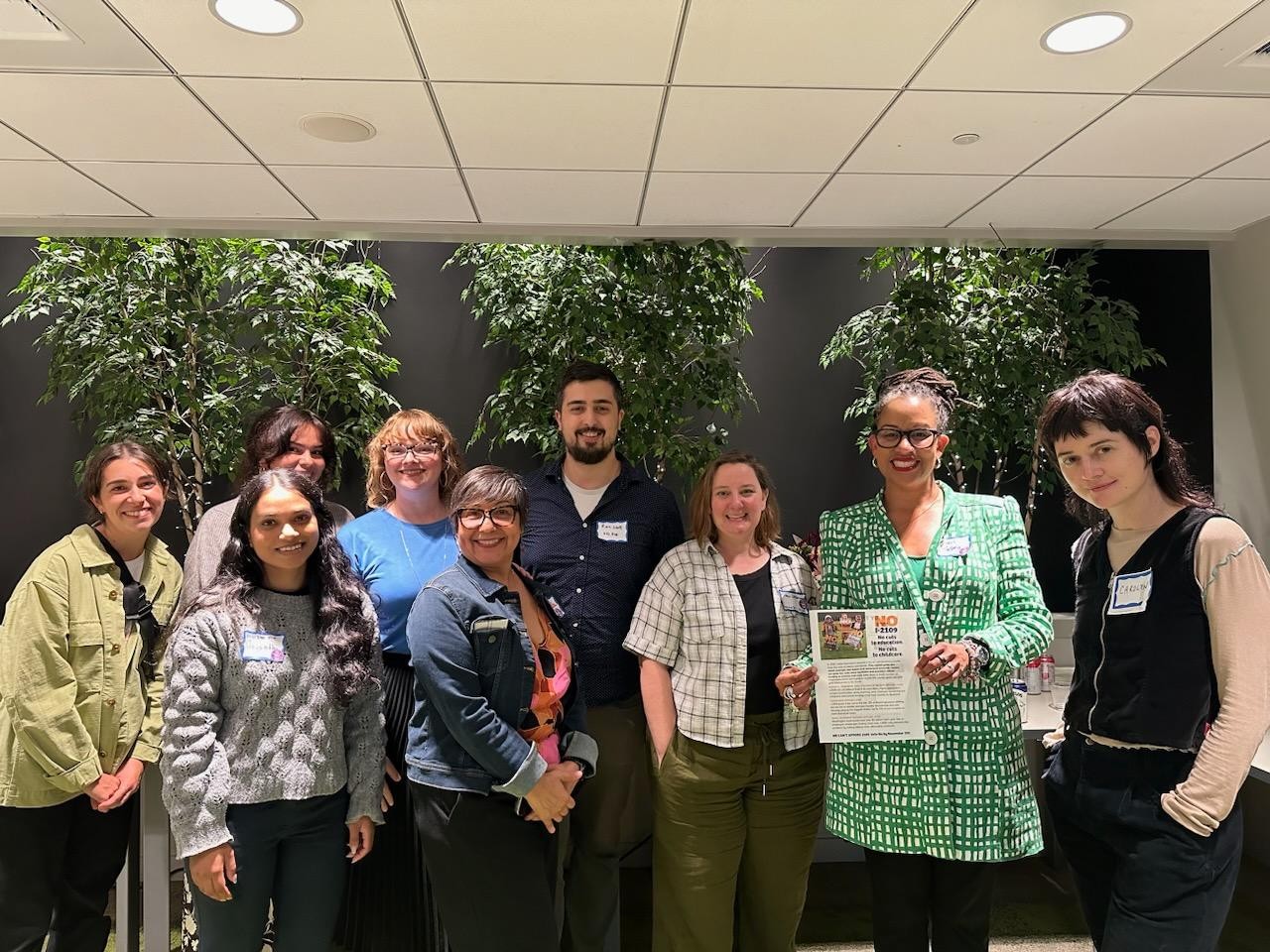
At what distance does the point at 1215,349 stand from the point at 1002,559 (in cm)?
278

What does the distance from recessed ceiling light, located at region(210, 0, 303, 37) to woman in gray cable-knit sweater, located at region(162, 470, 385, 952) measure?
3.47 feet

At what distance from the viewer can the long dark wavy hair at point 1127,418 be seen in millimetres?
1802

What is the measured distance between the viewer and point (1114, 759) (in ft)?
5.87

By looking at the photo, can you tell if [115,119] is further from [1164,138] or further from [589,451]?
[1164,138]

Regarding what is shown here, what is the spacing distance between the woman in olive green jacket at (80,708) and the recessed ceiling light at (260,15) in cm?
119

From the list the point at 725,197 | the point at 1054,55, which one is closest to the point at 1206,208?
the point at 1054,55

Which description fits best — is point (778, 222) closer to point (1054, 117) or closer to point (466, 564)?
point (1054, 117)

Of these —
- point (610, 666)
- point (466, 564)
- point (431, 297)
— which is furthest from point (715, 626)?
point (431, 297)

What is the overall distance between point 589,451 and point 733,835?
1162 millimetres

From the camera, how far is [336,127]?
2.57 metres

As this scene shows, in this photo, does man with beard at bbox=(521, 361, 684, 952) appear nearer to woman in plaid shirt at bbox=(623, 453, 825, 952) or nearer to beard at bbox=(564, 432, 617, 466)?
beard at bbox=(564, 432, 617, 466)

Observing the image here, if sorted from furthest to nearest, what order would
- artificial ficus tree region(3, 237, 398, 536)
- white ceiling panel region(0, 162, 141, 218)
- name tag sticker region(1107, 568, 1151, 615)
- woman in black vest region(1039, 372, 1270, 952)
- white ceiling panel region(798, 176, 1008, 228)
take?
1. artificial ficus tree region(3, 237, 398, 536)
2. white ceiling panel region(798, 176, 1008, 228)
3. white ceiling panel region(0, 162, 141, 218)
4. name tag sticker region(1107, 568, 1151, 615)
5. woman in black vest region(1039, 372, 1270, 952)

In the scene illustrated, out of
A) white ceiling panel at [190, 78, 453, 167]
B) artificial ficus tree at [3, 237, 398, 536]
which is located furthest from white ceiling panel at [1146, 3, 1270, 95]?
artificial ficus tree at [3, 237, 398, 536]

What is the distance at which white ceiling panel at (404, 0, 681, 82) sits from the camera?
1.91 metres
